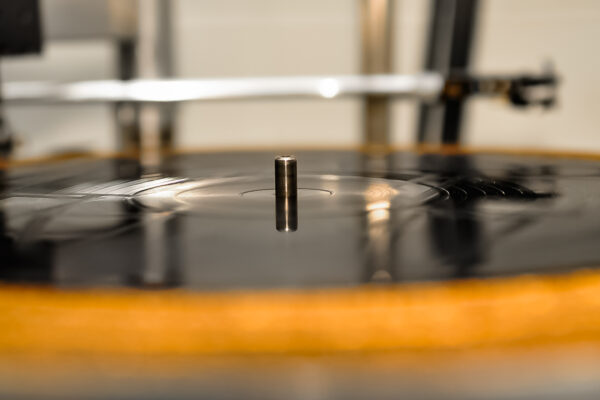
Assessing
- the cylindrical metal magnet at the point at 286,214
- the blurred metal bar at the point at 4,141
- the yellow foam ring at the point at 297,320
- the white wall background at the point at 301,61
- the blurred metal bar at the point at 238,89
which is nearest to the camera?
the yellow foam ring at the point at 297,320

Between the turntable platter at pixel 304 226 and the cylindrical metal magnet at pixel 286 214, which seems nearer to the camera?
the turntable platter at pixel 304 226

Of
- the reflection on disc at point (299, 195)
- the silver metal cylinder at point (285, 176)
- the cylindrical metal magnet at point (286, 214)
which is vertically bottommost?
the reflection on disc at point (299, 195)

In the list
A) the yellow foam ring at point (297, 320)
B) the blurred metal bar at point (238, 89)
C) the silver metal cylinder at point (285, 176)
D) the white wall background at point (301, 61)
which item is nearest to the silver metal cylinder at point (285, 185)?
the silver metal cylinder at point (285, 176)

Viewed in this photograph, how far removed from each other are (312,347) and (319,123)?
2.09 metres

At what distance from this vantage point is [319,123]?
2324 mm

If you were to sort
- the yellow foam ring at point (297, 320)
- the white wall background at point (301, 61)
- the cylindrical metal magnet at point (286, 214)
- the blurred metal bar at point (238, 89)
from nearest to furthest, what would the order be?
the yellow foam ring at point (297, 320), the cylindrical metal magnet at point (286, 214), the blurred metal bar at point (238, 89), the white wall background at point (301, 61)

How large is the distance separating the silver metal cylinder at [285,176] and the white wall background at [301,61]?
1708 millimetres

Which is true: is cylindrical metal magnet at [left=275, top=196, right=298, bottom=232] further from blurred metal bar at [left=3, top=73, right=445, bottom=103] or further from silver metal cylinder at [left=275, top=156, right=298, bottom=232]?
blurred metal bar at [left=3, top=73, right=445, bottom=103]

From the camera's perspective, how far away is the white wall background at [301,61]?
222 centimetres

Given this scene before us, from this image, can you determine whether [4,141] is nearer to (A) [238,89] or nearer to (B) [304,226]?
(A) [238,89]

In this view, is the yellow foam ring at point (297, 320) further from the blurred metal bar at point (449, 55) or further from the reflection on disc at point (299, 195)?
the blurred metal bar at point (449, 55)

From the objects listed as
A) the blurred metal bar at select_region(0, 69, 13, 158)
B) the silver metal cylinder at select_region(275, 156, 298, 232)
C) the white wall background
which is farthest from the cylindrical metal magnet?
the white wall background

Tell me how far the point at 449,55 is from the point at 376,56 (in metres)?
0.14

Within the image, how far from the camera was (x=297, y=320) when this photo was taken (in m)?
0.26
